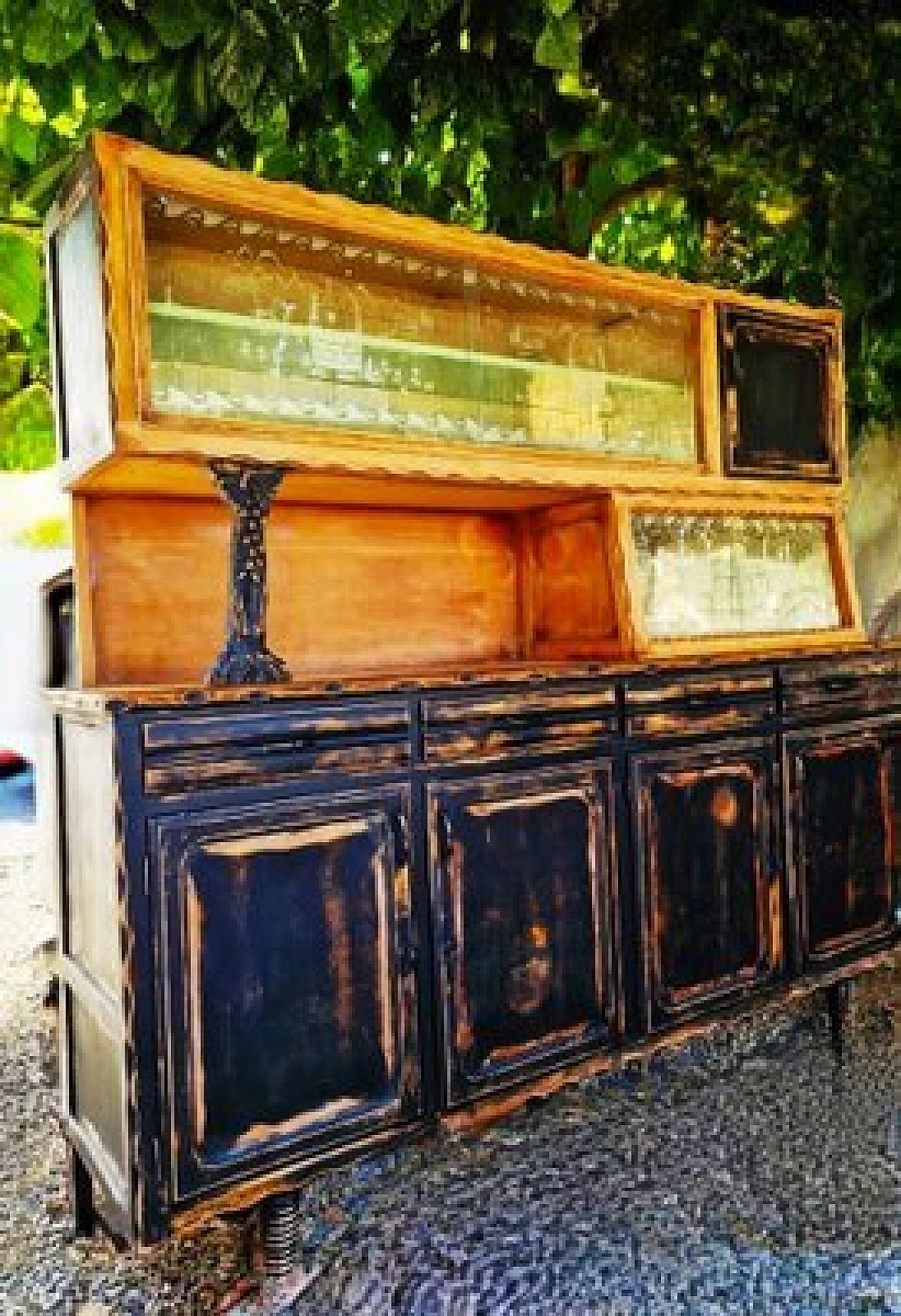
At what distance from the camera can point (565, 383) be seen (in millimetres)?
2180

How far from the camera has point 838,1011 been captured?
2.49m

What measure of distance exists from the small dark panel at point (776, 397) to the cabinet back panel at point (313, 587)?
0.60m

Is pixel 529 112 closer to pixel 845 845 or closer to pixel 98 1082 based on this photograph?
pixel 845 845

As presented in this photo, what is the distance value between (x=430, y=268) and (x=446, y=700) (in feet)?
2.87

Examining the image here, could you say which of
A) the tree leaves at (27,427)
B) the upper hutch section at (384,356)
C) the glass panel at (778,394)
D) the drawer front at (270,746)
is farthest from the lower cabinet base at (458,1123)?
the tree leaves at (27,427)

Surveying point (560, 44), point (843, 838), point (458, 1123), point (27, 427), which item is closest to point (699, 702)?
point (843, 838)

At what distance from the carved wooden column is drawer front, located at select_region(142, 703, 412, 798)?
0.16 metres

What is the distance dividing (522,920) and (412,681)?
501 mm

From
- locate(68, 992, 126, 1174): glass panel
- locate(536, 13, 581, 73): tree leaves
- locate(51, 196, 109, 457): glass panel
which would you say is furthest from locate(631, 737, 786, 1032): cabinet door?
locate(536, 13, 581, 73): tree leaves

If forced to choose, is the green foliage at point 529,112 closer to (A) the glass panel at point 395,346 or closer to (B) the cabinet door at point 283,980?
(A) the glass panel at point 395,346

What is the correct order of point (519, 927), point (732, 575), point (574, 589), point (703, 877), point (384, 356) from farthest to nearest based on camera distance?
point (732, 575) → point (574, 589) → point (703, 877) → point (384, 356) → point (519, 927)

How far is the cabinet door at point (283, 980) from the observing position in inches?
57.1

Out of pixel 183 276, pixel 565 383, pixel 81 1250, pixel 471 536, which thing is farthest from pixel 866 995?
pixel 183 276

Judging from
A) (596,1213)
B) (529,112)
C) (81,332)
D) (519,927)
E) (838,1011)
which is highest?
(529,112)
